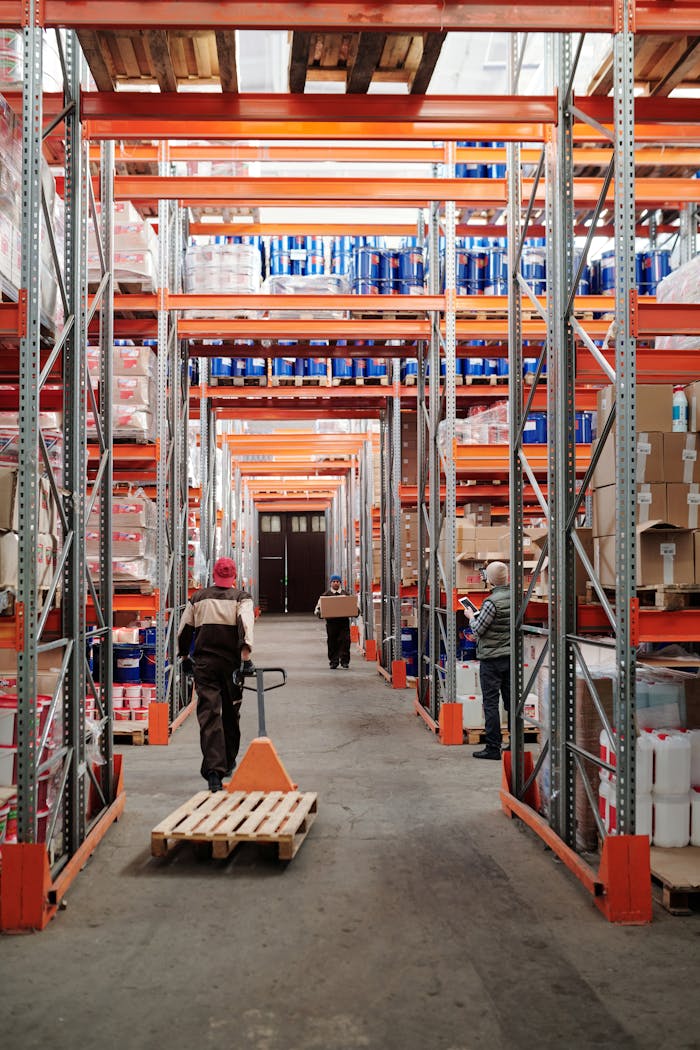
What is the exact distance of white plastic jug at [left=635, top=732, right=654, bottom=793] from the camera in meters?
5.75

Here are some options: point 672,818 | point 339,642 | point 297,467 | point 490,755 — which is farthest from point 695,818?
point 297,467

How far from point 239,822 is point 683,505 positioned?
132 inches

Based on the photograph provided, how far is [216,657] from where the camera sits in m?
7.77

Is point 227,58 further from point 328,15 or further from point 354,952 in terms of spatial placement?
point 354,952

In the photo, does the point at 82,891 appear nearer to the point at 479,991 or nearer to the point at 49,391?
the point at 479,991

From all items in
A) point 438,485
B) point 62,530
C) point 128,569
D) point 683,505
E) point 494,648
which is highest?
point 438,485

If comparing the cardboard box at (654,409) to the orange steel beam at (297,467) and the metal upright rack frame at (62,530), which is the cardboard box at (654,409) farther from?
the orange steel beam at (297,467)

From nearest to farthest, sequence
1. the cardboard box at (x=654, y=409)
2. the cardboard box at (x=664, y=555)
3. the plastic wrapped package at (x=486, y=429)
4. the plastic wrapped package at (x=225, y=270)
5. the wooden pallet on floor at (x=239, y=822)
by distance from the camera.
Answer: the cardboard box at (x=664, y=555)
the cardboard box at (x=654, y=409)
the wooden pallet on floor at (x=239, y=822)
the plastic wrapped package at (x=225, y=270)
the plastic wrapped package at (x=486, y=429)

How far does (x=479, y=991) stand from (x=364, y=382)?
10779mm

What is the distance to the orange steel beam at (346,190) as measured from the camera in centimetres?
914

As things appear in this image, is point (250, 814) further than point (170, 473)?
No


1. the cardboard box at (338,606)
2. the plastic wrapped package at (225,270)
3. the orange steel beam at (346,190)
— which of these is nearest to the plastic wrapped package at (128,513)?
the plastic wrapped package at (225,270)

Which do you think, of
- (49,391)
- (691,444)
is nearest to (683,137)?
(691,444)

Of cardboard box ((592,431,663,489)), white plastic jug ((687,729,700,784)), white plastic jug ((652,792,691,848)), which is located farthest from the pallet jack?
cardboard box ((592,431,663,489))
